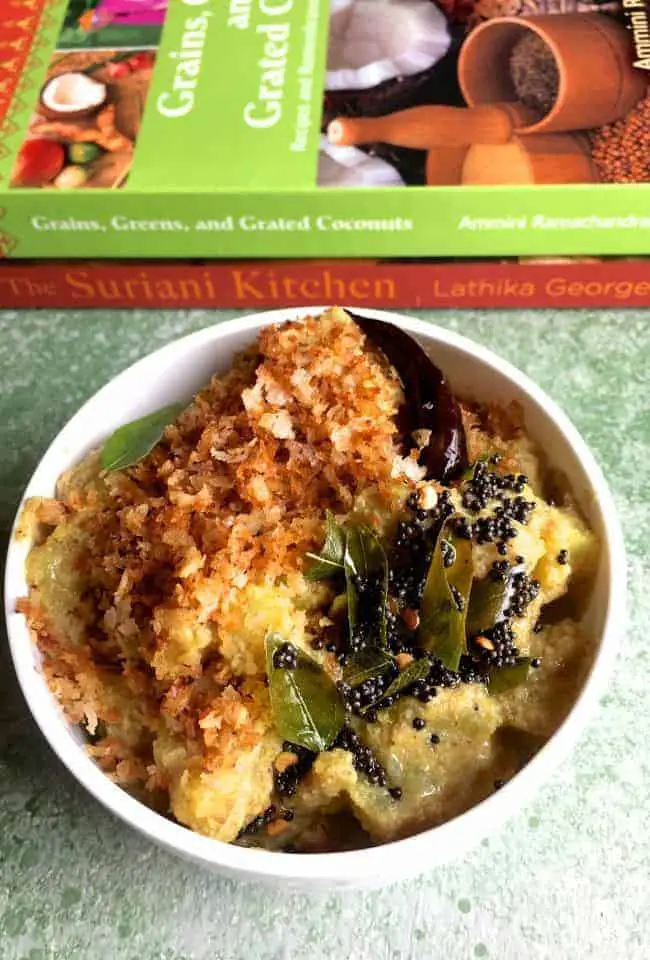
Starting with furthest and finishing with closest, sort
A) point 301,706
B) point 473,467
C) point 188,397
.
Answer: point 188,397 < point 473,467 < point 301,706

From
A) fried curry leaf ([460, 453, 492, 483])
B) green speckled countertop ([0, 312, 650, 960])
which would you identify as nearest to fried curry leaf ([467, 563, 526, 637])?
fried curry leaf ([460, 453, 492, 483])

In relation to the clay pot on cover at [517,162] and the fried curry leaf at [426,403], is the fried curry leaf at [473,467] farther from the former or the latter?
the clay pot on cover at [517,162]

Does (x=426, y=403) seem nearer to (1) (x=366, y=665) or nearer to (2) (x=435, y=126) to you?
(1) (x=366, y=665)

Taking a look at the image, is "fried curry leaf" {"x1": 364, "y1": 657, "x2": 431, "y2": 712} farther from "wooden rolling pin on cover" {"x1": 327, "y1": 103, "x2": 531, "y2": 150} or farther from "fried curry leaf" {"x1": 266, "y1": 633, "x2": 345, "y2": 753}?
"wooden rolling pin on cover" {"x1": 327, "y1": 103, "x2": 531, "y2": 150}

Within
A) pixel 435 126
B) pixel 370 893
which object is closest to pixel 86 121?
pixel 435 126

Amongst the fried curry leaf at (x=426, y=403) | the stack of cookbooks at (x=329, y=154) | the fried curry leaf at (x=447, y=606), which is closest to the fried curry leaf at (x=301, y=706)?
the fried curry leaf at (x=447, y=606)

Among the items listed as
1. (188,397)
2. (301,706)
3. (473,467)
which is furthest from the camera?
(188,397)
